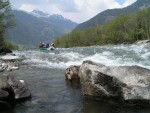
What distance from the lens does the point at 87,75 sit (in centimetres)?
1338

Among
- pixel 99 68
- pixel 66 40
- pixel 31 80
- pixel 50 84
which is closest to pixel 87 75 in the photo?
pixel 99 68

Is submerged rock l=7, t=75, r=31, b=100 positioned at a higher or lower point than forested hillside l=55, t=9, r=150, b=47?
lower

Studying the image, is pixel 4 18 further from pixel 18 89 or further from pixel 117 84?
pixel 117 84

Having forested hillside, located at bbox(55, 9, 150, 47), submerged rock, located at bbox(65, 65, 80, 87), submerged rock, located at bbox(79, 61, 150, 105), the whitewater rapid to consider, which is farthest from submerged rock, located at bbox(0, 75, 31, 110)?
forested hillside, located at bbox(55, 9, 150, 47)

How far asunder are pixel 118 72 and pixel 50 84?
5.08m

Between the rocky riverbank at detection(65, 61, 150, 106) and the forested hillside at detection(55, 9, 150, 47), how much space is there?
341 ft

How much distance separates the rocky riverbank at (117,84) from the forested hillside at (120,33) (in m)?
104

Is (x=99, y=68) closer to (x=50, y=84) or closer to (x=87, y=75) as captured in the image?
(x=87, y=75)

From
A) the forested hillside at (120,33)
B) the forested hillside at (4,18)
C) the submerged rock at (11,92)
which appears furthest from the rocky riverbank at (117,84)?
the forested hillside at (120,33)

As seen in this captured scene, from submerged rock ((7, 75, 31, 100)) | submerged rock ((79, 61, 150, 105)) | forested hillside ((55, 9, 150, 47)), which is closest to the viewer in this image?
submerged rock ((79, 61, 150, 105))

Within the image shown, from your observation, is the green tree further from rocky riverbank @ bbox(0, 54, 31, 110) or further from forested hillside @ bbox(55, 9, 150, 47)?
forested hillside @ bbox(55, 9, 150, 47)

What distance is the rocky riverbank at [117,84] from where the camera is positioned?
11.8 meters

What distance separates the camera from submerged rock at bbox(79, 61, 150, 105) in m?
11.8

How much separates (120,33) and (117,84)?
11672cm
